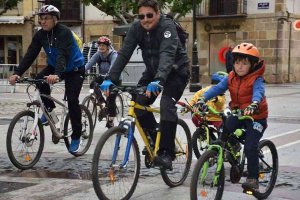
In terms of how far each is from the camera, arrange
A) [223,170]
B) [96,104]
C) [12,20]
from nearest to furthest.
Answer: [223,170]
[96,104]
[12,20]

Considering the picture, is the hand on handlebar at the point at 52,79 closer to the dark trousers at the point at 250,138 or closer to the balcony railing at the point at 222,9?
the dark trousers at the point at 250,138

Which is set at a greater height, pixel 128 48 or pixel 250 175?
pixel 128 48

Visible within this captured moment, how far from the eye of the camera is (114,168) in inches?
183

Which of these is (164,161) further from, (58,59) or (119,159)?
(58,59)

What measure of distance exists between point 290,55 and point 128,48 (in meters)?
24.3

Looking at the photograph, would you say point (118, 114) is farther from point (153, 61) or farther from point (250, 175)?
point (250, 175)

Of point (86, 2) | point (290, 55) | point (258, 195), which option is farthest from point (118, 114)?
point (290, 55)

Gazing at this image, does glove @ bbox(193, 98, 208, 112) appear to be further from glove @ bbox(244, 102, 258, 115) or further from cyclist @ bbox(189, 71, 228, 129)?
cyclist @ bbox(189, 71, 228, 129)

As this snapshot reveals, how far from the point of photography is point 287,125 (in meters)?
10.2

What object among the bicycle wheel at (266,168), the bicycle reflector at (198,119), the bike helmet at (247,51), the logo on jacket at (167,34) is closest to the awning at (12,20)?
the bicycle reflector at (198,119)

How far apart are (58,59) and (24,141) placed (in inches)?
40.0

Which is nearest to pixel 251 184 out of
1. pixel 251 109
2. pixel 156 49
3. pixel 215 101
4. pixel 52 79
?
pixel 251 109

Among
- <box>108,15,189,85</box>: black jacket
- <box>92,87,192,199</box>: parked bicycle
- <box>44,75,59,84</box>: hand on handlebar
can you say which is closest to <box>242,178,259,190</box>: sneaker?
<box>92,87,192,199</box>: parked bicycle

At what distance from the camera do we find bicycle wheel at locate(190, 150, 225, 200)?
415 cm
